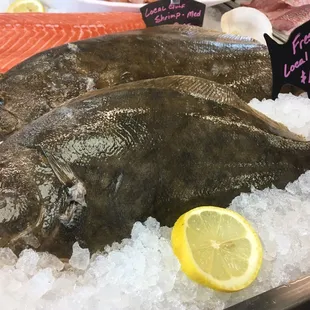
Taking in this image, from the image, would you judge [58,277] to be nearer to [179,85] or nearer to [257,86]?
[179,85]

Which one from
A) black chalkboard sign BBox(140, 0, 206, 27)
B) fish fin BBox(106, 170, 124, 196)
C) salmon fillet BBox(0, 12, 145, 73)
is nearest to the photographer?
fish fin BBox(106, 170, 124, 196)

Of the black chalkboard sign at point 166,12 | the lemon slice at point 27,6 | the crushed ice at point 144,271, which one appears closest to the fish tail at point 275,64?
the crushed ice at point 144,271

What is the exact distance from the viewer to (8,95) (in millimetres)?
1997

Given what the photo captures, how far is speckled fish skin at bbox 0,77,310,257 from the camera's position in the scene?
1398 millimetres

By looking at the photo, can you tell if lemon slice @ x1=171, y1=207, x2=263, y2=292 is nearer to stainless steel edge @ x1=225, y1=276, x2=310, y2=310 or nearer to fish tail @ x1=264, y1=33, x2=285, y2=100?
stainless steel edge @ x1=225, y1=276, x2=310, y2=310

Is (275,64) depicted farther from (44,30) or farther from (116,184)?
(44,30)

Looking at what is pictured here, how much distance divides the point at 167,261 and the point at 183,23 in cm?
166

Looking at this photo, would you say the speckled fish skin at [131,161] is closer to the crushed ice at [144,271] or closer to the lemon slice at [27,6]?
the crushed ice at [144,271]

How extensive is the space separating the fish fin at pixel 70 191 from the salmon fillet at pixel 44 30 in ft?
3.87

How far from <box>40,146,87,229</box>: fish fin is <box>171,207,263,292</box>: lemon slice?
0.95ft

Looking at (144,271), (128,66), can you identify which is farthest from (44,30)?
(144,271)

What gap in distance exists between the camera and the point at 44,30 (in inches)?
104

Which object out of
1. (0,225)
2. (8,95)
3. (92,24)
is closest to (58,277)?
(0,225)

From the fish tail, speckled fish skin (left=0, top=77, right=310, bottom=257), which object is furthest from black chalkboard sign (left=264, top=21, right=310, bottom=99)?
speckled fish skin (left=0, top=77, right=310, bottom=257)
